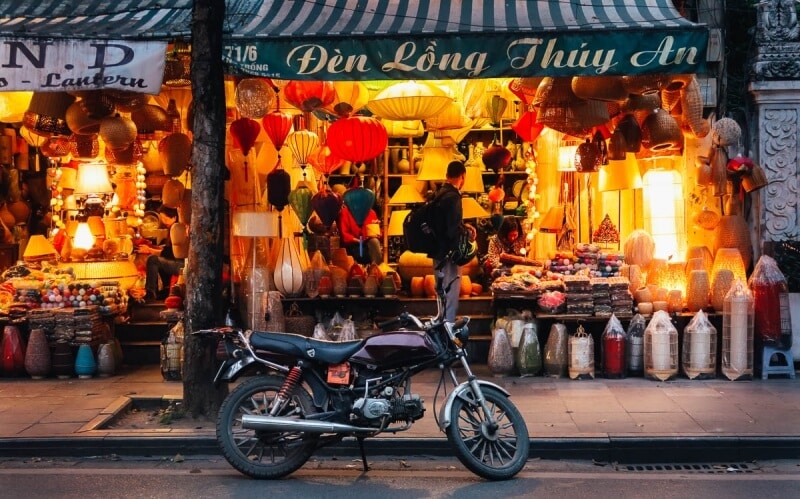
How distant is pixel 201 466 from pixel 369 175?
7327mm

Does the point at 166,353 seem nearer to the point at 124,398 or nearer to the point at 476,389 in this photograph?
the point at 124,398

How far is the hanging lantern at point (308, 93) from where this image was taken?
1051 cm

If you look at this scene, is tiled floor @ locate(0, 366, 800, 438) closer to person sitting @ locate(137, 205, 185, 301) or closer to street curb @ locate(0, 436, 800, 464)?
street curb @ locate(0, 436, 800, 464)

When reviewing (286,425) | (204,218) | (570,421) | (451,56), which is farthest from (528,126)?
(286,425)

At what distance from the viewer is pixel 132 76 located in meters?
9.48

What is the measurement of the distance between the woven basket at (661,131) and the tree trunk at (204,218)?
16.2 feet

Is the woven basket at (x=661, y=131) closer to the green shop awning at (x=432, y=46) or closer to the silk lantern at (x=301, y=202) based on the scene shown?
the green shop awning at (x=432, y=46)

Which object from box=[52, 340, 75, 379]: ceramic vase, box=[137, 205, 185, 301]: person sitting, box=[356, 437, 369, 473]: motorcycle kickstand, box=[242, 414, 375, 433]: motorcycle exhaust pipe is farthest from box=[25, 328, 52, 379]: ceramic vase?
box=[356, 437, 369, 473]: motorcycle kickstand

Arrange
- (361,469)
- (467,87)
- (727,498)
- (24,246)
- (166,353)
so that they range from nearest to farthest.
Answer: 1. (727,498)
2. (361,469)
3. (166,353)
4. (467,87)
5. (24,246)

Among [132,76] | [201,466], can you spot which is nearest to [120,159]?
[132,76]

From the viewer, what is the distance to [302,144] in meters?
11.1

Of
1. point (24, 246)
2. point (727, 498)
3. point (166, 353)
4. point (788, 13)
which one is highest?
point (788, 13)

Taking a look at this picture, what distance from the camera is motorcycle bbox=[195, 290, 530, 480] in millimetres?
7051

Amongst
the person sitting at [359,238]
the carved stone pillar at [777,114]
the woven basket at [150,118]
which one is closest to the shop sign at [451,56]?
the carved stone pillar at [777,114]
